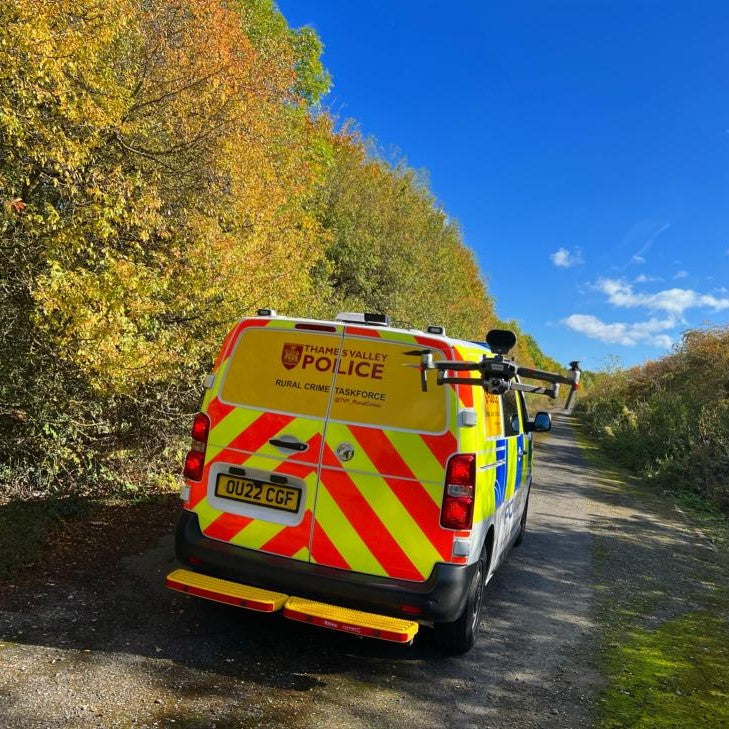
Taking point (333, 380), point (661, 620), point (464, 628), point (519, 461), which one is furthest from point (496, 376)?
point (661, 620)

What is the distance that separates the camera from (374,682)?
12.4 feet

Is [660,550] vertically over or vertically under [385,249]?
under

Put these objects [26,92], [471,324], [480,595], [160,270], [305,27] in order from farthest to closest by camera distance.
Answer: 1. [471,324]
2. [305,27]
3. [160,270]
4. [26,92]
5. [480,595]

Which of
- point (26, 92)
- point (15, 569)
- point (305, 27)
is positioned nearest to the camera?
point (15, 569)

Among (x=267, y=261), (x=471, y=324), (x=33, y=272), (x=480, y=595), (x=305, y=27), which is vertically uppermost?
(x=305, y=27)

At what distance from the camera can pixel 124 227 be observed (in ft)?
25.7

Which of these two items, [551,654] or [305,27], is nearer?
[551,654]

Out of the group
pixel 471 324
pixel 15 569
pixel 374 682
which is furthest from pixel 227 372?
pixel 471 324

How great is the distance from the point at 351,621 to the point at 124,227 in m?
6.15

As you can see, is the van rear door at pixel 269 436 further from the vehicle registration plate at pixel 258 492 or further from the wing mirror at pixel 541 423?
the wing mirror at pixel 541 423

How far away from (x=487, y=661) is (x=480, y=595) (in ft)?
1.45

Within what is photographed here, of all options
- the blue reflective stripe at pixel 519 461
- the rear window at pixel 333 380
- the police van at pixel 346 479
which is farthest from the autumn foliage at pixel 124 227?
the blue reflective stripe at pixel 519 461

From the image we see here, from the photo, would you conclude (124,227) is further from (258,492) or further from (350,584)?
(350,584)

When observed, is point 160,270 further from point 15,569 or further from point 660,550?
point 660,550
